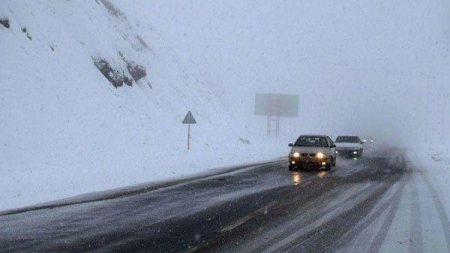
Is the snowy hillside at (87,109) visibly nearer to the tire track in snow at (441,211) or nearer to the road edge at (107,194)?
the road edge at (107,194)

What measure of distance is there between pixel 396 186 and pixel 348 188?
1.90 m

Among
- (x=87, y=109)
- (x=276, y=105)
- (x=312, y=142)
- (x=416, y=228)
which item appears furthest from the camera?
(x=276, y=105)

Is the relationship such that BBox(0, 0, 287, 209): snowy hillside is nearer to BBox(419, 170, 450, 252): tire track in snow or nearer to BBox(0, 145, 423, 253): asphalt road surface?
BBox(0, 145, 423, 253): asphalt road surface

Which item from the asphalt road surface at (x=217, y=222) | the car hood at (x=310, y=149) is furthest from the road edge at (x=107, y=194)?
the car hood at (x=310, y=149)

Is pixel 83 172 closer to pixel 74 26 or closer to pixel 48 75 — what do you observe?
pixel 48 75

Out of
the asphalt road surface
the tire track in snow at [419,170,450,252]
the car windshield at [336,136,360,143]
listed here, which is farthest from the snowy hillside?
the tire track in snow at [419,170,450,252]

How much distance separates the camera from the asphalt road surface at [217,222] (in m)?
7.61

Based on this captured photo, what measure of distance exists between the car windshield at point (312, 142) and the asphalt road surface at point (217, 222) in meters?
8.95

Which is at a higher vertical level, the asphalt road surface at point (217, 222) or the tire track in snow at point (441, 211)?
the tire track in snow at point (441, 211)

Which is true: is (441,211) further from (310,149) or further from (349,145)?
(349,145)

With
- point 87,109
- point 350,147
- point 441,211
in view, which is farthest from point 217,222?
point 350,147

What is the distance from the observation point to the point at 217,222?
31.4 feet

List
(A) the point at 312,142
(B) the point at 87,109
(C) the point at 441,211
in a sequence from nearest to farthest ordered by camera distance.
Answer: (C) the point at 441,211, (A) the point at 312,142, (B) the point at 87,109

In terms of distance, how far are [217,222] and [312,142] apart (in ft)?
52.3
